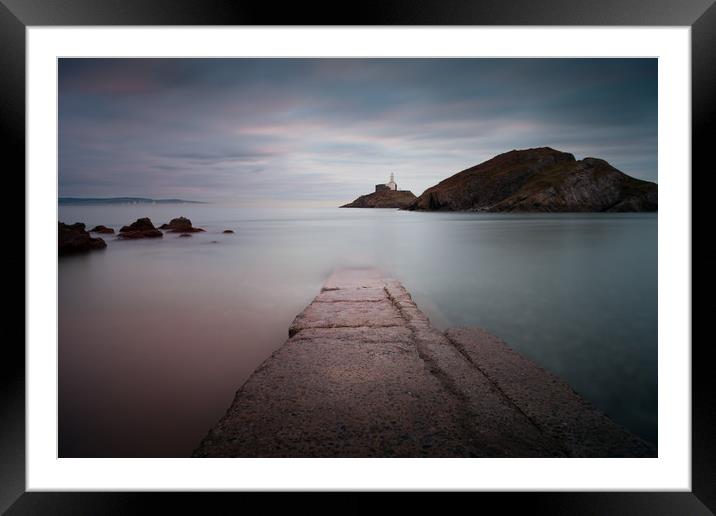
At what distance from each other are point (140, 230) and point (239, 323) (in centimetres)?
826

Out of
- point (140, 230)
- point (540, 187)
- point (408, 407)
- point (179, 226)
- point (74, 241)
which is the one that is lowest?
point (408, 407)

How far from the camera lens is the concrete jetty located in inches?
73.0

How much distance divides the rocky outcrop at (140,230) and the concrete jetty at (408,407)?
9.16 meters

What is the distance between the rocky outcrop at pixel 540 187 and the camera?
114 feet

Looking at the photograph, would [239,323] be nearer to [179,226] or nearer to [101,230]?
[101,230]

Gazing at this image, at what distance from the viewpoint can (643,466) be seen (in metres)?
1.93

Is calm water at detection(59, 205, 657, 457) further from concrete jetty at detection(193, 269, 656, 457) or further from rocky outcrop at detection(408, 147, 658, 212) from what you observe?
rocky outcrop at detection(408, 147, 658, 212)

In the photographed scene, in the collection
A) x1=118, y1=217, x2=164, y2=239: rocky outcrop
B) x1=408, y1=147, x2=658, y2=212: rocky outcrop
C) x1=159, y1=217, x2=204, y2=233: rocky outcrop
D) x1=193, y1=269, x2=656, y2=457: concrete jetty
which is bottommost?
x1=193, y1=269, x2=656, y2=457: concrete jetty

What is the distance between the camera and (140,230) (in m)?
10.9

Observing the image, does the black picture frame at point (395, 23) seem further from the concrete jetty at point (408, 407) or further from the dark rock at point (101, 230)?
the dark rock at point (101, 230)

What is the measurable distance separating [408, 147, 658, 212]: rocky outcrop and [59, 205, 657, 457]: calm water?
29.6m

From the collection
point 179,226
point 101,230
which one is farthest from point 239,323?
point 179,226

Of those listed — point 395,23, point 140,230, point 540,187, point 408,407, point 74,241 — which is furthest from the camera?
point 540,187

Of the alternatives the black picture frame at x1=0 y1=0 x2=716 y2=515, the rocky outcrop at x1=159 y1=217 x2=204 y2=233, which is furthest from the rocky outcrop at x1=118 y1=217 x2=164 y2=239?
the black picture frame at x1=0 y1=0 x2=716 y2=515
